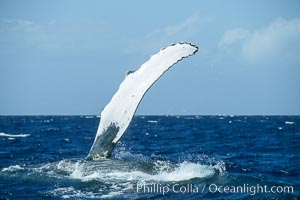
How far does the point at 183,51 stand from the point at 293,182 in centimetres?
406

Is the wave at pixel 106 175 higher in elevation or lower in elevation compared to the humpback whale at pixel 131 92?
lower

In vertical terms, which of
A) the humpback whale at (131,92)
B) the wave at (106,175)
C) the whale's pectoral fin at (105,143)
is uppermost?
the humpback whale at (131,92)

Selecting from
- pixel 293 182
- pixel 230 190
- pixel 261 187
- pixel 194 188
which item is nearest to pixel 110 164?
pixel 194 188

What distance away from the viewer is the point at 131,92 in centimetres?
875

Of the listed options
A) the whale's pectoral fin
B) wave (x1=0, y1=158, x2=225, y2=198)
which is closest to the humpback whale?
the whale's pectoral fin

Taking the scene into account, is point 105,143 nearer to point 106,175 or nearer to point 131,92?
point 106,175

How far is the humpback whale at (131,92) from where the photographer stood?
8.46 metres

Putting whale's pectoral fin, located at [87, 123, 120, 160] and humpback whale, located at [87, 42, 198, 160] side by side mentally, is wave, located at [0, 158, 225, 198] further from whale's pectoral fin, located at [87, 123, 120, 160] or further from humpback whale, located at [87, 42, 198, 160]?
humpback whale, located at [87, 42, 198, 160]

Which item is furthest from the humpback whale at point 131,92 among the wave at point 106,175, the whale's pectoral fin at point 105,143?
the wave at point 106,175

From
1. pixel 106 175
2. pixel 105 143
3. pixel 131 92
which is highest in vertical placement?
pixel 131 92

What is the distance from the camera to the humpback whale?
8461 mm

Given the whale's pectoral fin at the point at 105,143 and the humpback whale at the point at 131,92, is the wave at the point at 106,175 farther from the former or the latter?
the humpback whale at the point at 131,92

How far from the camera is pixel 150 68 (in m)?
8.62

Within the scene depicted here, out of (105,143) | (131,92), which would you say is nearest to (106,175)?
Answer: (105,143)
